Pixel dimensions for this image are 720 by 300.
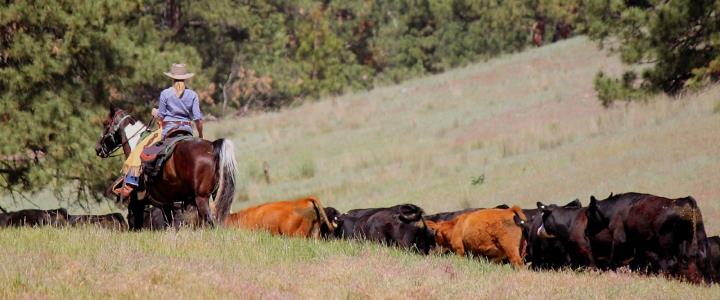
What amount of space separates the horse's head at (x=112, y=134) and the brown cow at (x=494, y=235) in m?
5.22

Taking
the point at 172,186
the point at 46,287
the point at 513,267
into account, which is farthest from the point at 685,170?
the point at 46,287

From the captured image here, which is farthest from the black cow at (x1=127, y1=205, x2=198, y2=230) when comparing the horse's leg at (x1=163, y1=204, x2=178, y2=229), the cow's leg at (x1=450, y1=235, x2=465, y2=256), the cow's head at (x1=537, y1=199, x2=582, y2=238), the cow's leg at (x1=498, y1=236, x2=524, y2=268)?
the cow's head at (x1=537, y1=199, x2=582, y2=238)

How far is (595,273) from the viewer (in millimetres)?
12641

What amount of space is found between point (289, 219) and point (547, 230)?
3465mm

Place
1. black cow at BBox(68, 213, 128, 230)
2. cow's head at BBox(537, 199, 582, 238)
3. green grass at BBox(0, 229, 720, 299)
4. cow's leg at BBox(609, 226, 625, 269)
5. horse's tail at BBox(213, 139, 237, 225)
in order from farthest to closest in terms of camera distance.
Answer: black cow at BBox(68, 213, 128, 230)
horse's tail at BBox(213, 139, 237, 225)
cow's head at BBox(537, 199, 582, 238)
cow's leg at BBox(609, 226, 625, 269)
green grass at BBox(0, 229, 720, 299)

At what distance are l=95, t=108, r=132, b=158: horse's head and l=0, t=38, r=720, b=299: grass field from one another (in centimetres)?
269

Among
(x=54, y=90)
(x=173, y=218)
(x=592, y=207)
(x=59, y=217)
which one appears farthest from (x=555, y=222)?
(x=54, y=90)

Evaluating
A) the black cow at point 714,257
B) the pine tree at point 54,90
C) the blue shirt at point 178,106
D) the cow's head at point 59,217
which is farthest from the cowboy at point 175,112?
the pine tree at point 54,90

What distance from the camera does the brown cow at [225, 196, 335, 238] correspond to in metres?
14.9

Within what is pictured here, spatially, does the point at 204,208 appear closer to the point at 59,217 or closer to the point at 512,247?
the point at 512,247

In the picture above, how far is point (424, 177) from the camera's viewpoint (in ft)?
103

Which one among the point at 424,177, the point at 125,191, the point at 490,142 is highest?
the point at 125,191

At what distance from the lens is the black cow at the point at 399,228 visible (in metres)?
15.1

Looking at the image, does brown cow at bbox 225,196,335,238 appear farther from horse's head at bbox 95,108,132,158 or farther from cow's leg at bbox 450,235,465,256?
horse's head at bbox 95,108,132,158
